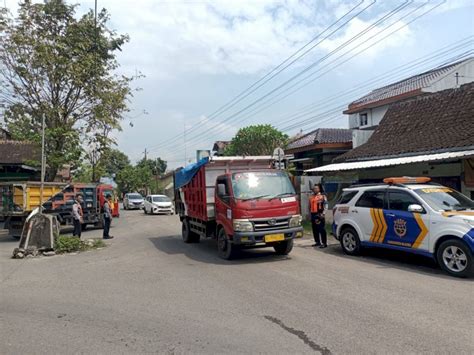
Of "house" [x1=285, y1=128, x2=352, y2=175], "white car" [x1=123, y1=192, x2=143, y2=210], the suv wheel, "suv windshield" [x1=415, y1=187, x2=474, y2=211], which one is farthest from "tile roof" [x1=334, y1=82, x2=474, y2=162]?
"white car" [x1=123, y1=192, x2=143, y2=210]

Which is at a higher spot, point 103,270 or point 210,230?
point 210,230

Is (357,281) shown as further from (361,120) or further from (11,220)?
(361,120)

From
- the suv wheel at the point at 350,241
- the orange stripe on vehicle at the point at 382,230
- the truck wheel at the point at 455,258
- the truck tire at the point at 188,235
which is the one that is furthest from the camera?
the truck tire at the point at 188,235

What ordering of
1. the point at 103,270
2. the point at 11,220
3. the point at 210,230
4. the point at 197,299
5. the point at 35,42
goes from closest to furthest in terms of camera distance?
the point at 197,299 → the point at 103,270 → the point at 210,230 → the point at 11,220 → the point at 35,42

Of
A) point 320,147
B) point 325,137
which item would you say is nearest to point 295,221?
point 320,147

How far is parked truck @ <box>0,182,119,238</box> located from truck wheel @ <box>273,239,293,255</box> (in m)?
10.6

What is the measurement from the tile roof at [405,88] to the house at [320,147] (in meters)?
8.58

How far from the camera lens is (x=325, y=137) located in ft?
81.8

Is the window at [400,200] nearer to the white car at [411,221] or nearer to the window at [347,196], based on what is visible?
the white car at [411,221]

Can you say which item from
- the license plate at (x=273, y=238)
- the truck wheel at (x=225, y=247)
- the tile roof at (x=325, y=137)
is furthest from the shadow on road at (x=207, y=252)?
the tile roof at (x=325, y=137)

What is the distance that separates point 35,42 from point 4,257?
476 inches

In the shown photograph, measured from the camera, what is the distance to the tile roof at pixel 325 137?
24359mm

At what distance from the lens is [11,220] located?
16.2m

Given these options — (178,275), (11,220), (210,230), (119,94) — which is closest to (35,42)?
(119,94)
